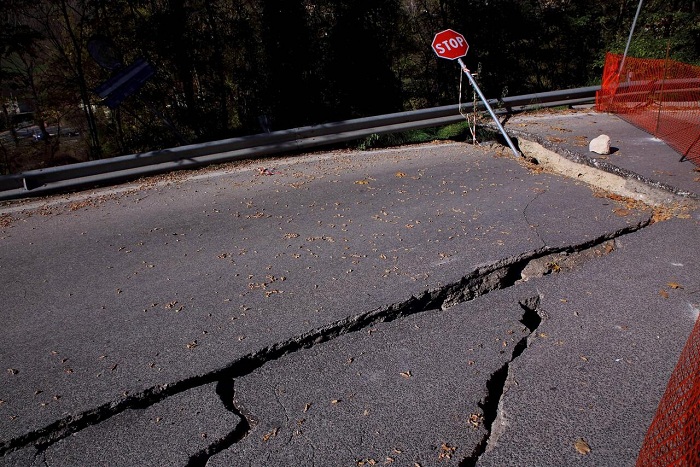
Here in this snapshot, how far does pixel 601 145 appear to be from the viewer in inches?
267

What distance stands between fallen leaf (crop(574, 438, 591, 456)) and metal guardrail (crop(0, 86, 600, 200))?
6.55 metres

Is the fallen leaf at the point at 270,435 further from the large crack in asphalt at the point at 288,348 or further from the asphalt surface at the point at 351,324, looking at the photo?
the large crack in asphalt at the point at 288,348

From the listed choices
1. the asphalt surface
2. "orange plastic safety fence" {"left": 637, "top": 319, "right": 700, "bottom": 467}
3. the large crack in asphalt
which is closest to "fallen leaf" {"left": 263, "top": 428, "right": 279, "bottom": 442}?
the asphalt surface

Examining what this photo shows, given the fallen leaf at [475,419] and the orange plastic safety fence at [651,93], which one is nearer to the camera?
the fallen leaf at [475,419]

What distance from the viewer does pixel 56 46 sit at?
388 inches

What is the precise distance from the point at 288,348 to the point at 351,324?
487 mm

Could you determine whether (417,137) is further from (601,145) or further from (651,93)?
(651,93)

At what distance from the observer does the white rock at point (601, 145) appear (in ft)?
22.2

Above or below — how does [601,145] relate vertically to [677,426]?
above

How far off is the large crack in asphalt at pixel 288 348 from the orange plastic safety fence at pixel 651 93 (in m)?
5.58

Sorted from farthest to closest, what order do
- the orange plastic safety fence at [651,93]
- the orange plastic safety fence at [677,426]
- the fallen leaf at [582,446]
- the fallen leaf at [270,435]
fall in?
the orange plastic safety fence at [651,93], the fallen leaf at [270,435], the fallen leaf at [582,446], the orange plastic safety fence at [677,426]

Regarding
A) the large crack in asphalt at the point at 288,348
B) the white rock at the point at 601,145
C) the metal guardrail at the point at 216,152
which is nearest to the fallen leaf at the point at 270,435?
the large crack in asphalt at the point at 288,348

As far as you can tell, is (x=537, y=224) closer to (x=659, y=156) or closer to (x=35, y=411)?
(x=659, y=156)

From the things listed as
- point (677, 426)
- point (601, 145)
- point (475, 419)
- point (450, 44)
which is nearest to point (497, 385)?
point (475, 419)
